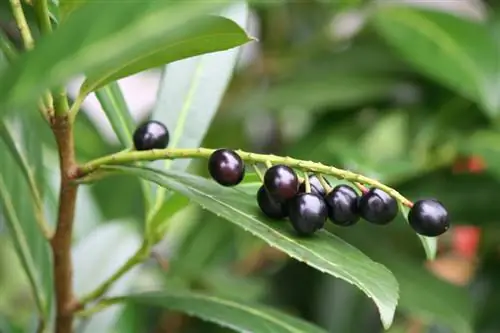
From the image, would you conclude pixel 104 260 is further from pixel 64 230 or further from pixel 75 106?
pixel 75 106

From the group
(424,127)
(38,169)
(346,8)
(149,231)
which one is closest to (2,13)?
(38,169)

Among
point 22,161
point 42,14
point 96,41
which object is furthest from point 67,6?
point 22,161

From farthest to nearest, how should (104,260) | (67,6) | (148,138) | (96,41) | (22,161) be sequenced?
(104,260) < (22,161) < (148,138) < (67,6) < (96,41)

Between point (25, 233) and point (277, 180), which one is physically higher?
point (277, 180)

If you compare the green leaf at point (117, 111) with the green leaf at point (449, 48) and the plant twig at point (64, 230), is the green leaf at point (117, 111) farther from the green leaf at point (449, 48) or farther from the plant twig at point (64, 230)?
the green leaf at point (449, 48)

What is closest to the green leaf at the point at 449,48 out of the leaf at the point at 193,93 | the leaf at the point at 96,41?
the leaf at the point at 193,93

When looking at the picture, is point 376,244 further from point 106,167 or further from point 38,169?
point 106,167

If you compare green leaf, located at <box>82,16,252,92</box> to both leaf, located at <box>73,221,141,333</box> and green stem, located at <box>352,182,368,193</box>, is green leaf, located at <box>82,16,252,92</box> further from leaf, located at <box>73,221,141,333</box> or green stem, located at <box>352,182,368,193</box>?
leaf, located at <box>73,221,141,333</box>
